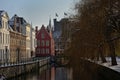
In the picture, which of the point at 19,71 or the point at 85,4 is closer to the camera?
the point at 85,4

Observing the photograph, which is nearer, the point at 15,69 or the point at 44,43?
the point at 15,69

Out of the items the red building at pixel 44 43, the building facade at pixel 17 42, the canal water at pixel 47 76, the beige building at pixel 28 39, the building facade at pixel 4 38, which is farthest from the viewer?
the red building at pixel 44 43

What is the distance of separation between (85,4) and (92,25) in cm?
205

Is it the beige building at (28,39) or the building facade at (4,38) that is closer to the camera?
the building facade at (4,38)

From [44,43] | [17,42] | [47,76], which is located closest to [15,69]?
[47,76]

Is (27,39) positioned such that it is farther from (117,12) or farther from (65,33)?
(117,12)

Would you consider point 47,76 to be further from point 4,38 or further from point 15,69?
point 4,38

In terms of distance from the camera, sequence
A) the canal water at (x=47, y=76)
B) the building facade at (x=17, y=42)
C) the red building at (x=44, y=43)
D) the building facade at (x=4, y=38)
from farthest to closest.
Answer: the red building at (x=44, y=43) → the building facade at (x=17, y=42) → the building facade at (x=4, y=38) → the canal water at (x=47, y=76)

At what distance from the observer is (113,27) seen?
26719 millimetres

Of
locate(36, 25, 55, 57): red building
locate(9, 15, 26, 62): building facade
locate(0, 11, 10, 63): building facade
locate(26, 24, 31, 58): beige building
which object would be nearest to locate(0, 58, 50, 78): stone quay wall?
locate(9, 15, 26, 62): building facade

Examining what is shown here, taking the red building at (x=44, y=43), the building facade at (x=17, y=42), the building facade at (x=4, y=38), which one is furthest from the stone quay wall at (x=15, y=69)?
the red building at (x=44, y=43)

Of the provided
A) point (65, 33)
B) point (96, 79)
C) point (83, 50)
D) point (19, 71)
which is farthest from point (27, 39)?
point (83, 50)

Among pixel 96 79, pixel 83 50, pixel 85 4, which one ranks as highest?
pixel 85 4

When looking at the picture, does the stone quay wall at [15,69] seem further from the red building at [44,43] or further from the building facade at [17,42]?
the red building at [44,43]
